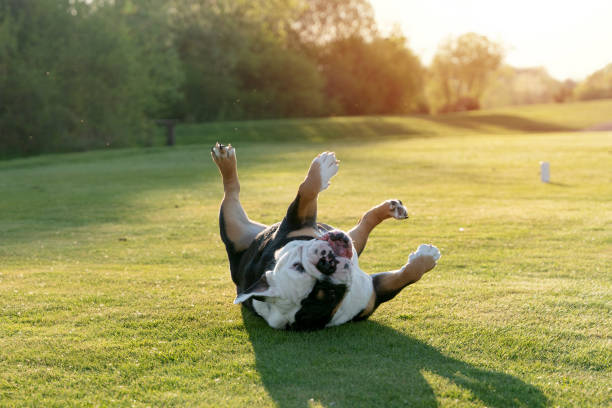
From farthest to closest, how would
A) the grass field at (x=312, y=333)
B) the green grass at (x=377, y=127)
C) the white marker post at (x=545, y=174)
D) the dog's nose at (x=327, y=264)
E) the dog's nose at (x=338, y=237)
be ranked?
the green grass at (x=377, y=127) → the white marker post at (x=545, y=174) → the dog's nose at (x=338, y=237) → the dog's nose at (x=327, y=264) → the grass field at (x=312, y=333)

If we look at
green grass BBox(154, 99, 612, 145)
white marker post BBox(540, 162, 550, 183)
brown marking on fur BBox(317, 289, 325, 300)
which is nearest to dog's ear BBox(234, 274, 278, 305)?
brown marking on fur BBox(317, 289, 325, 300)

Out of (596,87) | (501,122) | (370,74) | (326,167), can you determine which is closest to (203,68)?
(370,74)

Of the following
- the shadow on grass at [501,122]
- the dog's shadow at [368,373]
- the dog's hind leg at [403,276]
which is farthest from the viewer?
the shadow on grass at [501,122]

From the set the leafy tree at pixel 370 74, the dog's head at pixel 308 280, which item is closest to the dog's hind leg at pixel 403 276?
the dog's head at pixel 308 280

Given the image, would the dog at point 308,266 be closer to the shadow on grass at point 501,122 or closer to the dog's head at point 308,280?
the dog's head at point 308,280

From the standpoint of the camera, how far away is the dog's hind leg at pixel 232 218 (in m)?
4.95

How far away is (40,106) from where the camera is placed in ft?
101

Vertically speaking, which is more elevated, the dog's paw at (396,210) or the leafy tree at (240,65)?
the leafy tree at (240,65)

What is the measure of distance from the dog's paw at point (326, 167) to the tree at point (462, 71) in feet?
242

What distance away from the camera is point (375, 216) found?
5285 millimetres

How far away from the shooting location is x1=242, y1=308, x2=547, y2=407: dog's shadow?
3.27m

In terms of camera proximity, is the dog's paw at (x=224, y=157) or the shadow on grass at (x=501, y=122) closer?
the dog's paw at (x=224, y=157)

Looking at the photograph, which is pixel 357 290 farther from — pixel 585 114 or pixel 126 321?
pixel 585 114

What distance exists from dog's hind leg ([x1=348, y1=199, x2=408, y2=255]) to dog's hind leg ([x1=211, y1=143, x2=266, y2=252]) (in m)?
0.77
